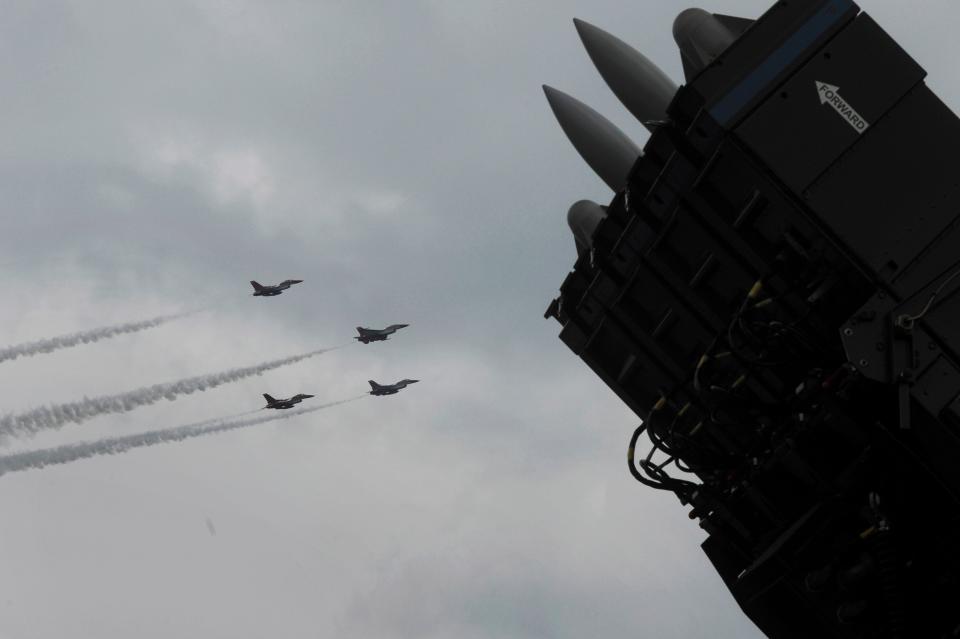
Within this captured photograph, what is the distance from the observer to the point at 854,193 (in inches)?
458

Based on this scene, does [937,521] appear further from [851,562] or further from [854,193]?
[854,193]

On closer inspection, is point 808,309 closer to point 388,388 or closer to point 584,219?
point 584,219

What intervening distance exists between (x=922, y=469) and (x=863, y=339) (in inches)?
49.8

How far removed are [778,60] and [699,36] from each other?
7.76ft

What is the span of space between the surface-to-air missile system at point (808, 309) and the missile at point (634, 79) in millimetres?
2511

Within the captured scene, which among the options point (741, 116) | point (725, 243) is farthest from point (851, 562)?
point (741, 116)

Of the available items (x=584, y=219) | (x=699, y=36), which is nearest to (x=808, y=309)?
(x=699, y=36)

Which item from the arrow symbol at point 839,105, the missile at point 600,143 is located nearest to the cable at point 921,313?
the arrow symbol at point 839,105

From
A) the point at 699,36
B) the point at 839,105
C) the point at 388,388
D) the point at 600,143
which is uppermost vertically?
the point at 388,388

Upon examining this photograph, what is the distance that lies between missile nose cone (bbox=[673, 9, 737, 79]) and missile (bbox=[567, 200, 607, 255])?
99.2 inches

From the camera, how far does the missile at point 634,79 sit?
17.1m

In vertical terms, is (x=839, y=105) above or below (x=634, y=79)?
below

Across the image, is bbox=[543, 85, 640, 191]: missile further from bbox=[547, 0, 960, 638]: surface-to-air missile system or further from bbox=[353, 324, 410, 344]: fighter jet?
bbox=[353, 324, 410, 344]: fighter jet

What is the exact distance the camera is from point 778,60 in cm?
1209
